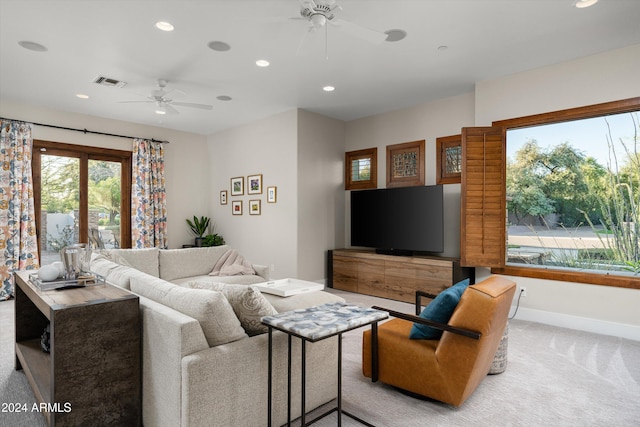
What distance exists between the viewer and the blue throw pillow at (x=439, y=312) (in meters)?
2.21

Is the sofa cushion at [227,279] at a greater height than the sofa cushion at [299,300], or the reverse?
the sofa cushion at [299,300]

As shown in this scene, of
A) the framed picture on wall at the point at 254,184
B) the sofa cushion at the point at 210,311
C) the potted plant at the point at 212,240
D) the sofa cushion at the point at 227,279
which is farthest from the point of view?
the potted plant at the point at 212,240

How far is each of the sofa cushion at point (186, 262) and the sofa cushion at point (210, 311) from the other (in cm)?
263

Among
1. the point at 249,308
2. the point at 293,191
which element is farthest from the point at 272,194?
the point at 249,308

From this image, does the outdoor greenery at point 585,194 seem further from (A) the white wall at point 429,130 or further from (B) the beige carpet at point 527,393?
(B) the beige carpet at point 527,393

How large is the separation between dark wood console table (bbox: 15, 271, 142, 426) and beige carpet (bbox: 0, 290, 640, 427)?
582 millimetres

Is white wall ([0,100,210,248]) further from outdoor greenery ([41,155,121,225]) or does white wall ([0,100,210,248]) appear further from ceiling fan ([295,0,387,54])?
ceiling fan ([295,0,387,54])

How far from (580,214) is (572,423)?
8.79 ft

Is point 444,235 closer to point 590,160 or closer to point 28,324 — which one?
point 590,160

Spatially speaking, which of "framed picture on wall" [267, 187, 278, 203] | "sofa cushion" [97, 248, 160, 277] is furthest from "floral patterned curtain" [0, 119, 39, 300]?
"framed picture on wall" [267, 187, 278, 203]

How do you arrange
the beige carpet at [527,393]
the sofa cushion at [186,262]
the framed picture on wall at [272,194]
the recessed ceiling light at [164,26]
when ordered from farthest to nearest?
the framed picture on wall at [272,194]
the sofa cushion at [186,262]
the recessed ceiling light at [164,26]
the beige carpet at [527,393]

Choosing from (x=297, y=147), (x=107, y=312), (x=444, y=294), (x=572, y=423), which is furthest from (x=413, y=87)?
(x=107, y=312)

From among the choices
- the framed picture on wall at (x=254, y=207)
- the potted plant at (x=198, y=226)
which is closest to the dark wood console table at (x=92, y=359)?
the framed picture on wall at (x=254, y=207)

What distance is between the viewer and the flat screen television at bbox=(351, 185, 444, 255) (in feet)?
16.1
